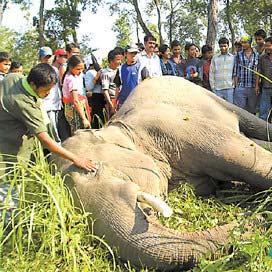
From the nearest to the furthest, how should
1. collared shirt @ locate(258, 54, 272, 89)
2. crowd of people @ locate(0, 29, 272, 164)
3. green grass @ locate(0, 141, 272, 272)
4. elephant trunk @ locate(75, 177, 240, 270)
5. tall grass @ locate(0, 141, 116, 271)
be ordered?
green grass @ locate(0, 141, 272, 272)
elephant trunk @ locate(75, 177, 240, 270)
tall grass @ locate(0, 141, 116, 271)
crowd of people @ locate(0, 29, 272, 164)
collared shirt @ locate(258, 54, 272, 89)

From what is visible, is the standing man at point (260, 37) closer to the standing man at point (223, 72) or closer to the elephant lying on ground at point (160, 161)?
the standing man at point (223, 72)

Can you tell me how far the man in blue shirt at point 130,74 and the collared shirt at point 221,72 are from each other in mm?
1681

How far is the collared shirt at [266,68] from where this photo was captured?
7.83 meters

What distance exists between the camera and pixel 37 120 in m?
3.96

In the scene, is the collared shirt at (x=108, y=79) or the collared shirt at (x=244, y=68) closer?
the collared shirt at (x=108, y=79)

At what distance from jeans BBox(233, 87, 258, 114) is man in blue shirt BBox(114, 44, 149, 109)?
1852 millimetres

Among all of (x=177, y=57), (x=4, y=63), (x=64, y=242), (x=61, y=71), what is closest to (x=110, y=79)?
(x=61, y=71)

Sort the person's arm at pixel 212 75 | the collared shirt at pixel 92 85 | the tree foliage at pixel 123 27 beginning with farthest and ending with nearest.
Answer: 1. the tree foliage at pixel 123 27
2. the person's arm at pixel 212 75
3. the collared shirt at pixel 92 85

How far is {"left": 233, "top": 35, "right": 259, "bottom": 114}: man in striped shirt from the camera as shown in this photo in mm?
7961

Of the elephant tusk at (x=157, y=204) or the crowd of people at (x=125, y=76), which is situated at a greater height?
the crowd of people at (x=125, y=76)

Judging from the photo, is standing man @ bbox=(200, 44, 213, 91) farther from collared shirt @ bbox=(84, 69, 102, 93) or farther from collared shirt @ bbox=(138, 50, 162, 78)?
collared shirt @ bbox=(84, 69, 102, 93)

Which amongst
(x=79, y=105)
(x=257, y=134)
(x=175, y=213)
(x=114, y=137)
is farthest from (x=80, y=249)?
(x=79, y=105)

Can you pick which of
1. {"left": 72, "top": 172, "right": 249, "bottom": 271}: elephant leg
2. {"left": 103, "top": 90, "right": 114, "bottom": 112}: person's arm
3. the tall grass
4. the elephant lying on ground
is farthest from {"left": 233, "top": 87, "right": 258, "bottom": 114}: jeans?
the tall grass

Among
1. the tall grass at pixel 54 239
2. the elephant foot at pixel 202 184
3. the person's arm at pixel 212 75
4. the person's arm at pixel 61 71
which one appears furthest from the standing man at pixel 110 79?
the tall grass at pixel 54 239
